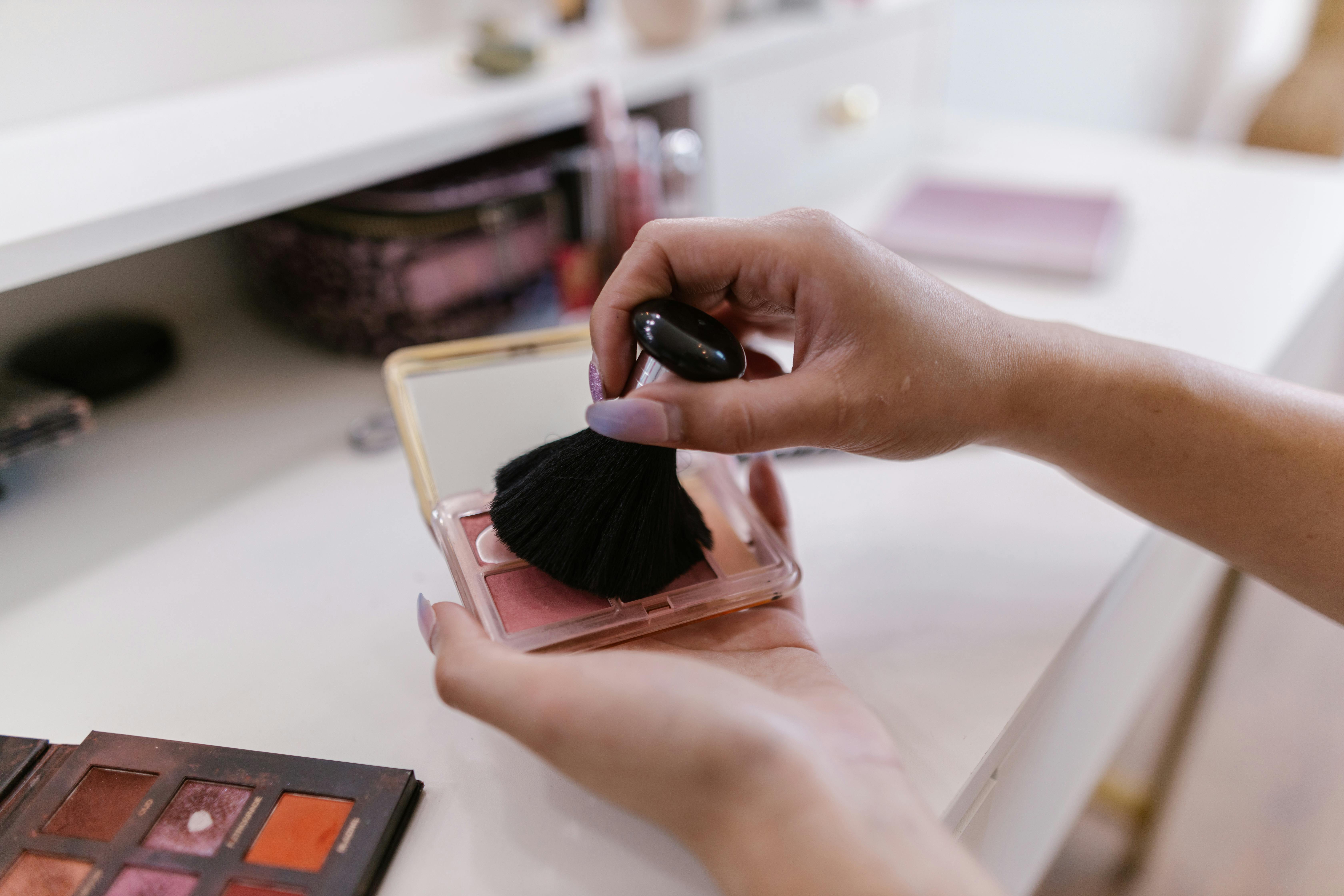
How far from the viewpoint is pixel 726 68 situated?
869 millimetres

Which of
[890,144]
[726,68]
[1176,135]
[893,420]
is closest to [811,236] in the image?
[893,420]

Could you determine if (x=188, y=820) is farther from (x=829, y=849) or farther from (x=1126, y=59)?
(x=1126, y=59)

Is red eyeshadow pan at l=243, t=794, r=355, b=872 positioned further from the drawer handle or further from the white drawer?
the drawer handle

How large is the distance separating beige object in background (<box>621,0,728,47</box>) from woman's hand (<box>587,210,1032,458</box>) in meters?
0.52

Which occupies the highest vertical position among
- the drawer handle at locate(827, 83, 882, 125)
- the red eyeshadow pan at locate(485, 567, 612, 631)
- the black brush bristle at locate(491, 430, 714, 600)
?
the drawer handle at locate(827, 83, 882, 125)

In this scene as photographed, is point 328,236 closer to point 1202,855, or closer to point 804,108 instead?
point 804,108

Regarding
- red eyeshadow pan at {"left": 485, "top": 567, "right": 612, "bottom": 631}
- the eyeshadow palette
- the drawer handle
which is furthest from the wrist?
the drawer handle

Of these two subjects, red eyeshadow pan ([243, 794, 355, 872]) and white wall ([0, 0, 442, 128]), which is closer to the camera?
red eyeshadow pan ([243, 794, 355, 872])

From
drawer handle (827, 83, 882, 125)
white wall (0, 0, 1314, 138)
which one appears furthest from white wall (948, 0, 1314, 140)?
drawer handle (827, 83, 882, 125)

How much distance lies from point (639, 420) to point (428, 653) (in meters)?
0.19

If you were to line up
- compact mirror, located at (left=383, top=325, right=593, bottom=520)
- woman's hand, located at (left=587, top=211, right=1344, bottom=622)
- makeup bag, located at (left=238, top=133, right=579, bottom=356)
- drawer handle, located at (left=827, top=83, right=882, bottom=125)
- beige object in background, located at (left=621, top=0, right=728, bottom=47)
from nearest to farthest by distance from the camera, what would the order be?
woman's hand, located at (left=587, top=211, right=1344, bottom=622), compact mirror, located at (left=383, top=325, right=593, bottom=520), makeup bag, located at (left=238, top=133, right=579, bottom=356), beige object in background, located at (left=621, top=0, right=728, bottom=47), drawer handle, located at (left=827, top=83, right=882, bottom=125)

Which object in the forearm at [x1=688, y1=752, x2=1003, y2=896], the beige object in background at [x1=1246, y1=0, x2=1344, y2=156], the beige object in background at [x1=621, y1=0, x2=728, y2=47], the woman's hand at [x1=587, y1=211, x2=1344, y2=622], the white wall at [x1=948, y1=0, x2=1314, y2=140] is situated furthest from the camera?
the white wall at [x1=948, y1=0, x2=1314, y2=140]

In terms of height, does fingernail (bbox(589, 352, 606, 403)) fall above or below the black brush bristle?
above

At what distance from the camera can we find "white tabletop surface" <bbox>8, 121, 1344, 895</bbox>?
14.8 inches
